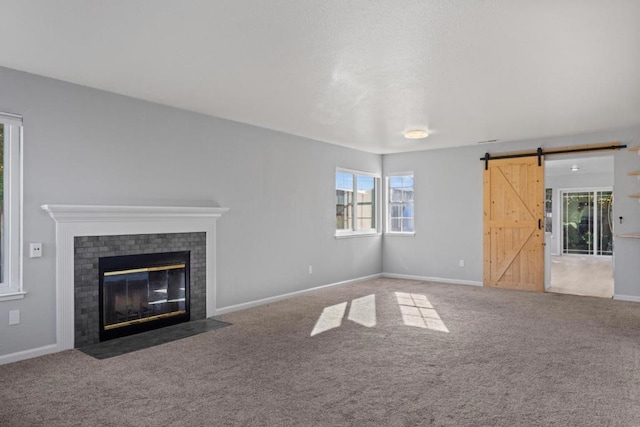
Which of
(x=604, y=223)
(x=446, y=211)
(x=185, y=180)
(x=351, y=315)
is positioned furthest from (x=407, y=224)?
(x=604, y=223)

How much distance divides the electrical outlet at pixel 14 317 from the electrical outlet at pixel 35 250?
1.64ft

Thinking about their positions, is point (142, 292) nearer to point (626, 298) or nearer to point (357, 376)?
point (357, 376)

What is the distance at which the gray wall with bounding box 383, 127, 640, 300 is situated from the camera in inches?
307

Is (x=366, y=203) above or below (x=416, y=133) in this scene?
below

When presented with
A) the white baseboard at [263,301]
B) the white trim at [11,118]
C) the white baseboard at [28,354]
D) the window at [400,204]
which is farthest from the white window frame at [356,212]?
the white trim at [11,118]

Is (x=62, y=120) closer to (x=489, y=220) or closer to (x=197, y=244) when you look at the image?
(x=197, y=244)

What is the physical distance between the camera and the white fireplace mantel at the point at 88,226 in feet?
13.4

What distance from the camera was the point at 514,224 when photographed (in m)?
7.46

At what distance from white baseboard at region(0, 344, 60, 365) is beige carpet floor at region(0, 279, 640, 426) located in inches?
3.7

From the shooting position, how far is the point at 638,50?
3.43 meters

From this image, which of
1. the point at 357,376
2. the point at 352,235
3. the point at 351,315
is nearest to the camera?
the point at 357,376

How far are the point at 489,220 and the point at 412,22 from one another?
18.1ft

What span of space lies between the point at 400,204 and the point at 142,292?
18.2 feet

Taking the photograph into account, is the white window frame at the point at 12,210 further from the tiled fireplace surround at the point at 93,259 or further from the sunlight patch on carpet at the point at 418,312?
the sunlight patch on carpet at the point at 418,312
